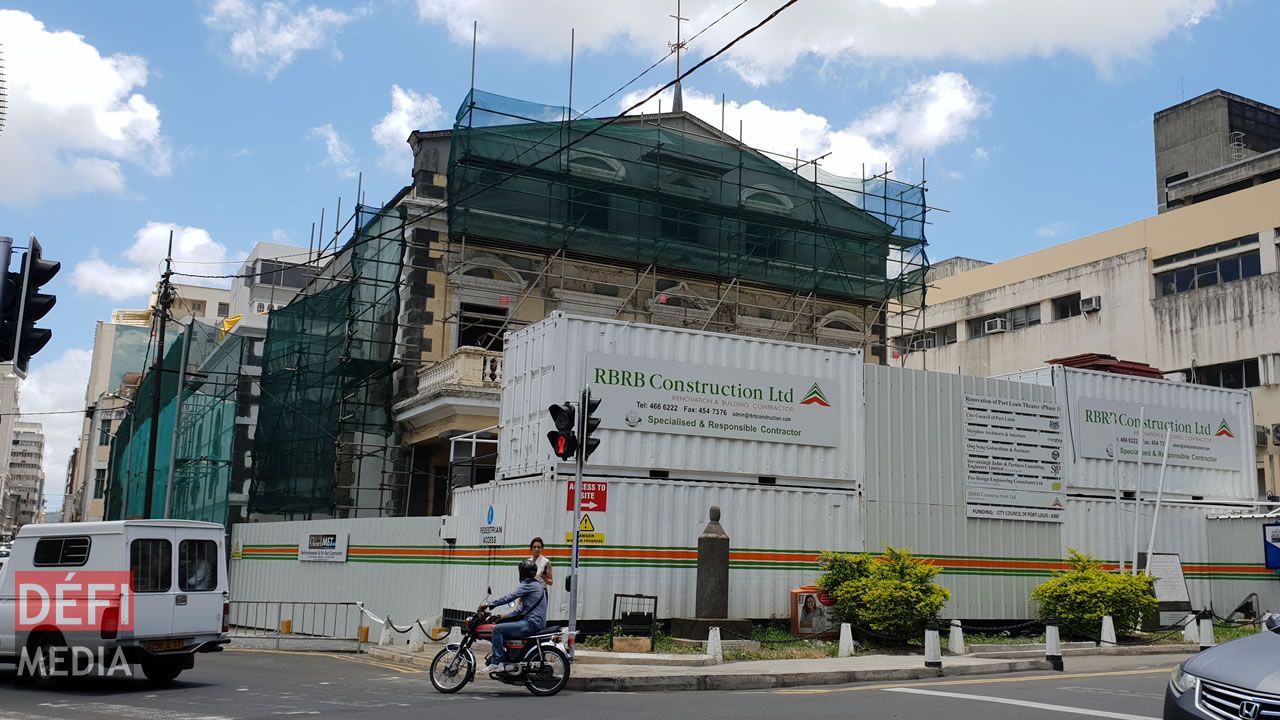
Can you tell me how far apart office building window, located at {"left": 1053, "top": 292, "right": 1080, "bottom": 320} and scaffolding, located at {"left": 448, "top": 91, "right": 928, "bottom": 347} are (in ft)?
43.3

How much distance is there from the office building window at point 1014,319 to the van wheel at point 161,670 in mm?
38275

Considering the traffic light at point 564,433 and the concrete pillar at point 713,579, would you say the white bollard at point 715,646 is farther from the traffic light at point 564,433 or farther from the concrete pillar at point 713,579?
the traffic light at point 564,433

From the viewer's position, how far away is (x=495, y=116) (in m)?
28.9

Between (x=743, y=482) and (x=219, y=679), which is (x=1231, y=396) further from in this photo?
(x=219, y=679)

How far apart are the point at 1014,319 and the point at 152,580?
39196 mm

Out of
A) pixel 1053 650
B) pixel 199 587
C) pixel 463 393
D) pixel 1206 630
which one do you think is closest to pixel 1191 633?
pixel 1206 630

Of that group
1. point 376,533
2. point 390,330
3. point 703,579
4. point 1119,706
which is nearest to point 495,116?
point 390,330

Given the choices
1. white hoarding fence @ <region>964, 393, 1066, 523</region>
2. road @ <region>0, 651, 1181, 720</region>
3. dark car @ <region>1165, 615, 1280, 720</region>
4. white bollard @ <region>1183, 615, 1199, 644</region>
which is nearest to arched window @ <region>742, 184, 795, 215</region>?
white hoarding fence @ <region>964, 393, 1066, 523</region>

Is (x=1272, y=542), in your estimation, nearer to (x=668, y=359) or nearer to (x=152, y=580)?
(x=668, y=359)

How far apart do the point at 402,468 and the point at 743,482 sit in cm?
1289

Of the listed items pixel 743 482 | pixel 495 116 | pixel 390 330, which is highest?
pixel 495 116

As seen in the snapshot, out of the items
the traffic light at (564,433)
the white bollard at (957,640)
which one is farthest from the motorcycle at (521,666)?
the white bollard at (957,640)

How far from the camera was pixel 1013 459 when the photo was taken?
22.2 m

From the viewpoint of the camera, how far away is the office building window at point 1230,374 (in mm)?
36812
